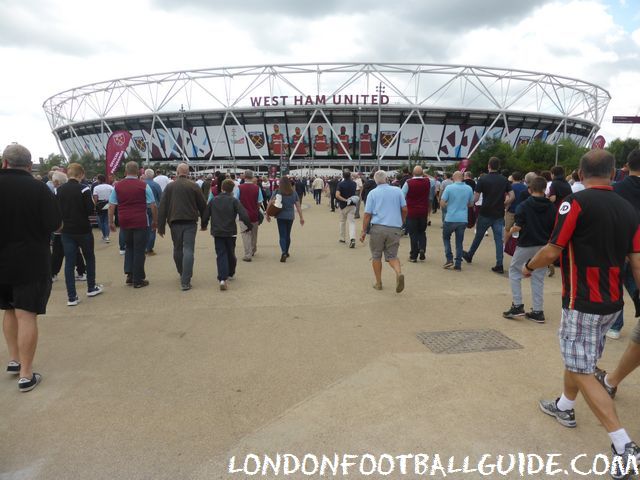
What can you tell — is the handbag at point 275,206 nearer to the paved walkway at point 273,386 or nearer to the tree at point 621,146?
the paved walkway at point 273,386

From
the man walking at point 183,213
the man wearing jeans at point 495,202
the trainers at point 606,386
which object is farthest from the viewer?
the man wearing jeans at point 495,202

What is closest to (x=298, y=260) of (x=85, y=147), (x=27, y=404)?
(x=27, y=404)

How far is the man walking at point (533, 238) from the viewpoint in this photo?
16.3 ft

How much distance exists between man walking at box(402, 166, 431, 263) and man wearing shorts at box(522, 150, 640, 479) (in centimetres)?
562

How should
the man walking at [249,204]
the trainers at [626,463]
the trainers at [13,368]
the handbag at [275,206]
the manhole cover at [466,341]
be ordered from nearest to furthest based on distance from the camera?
the trainers at [626,463]
the trainers at [13,368]
the manhole cover at [466,341]
the handbag at [275,206]
the man walking at [249,204]

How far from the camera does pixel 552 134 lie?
64.2 meters

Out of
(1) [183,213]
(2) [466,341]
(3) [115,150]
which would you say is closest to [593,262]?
(2) [466,341]

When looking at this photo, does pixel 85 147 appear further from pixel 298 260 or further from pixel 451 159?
pixel 298 260

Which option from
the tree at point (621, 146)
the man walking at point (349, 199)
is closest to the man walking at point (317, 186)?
the man walking at point (349, 199)

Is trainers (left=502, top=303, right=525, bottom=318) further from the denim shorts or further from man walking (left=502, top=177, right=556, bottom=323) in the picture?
the denim shorts

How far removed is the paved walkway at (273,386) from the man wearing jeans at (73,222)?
44 cm

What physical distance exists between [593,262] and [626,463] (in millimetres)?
1116

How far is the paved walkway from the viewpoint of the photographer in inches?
102

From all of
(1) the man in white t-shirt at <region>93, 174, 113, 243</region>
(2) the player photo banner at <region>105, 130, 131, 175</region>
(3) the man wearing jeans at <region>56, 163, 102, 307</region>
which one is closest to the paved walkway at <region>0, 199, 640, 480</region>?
(3) the man wearing jeans at <region>56, 163, 102, 307</region>
